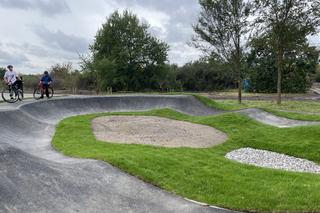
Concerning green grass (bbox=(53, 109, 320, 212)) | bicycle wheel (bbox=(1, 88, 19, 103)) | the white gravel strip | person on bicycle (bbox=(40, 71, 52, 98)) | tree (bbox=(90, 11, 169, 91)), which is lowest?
the white gravel strip

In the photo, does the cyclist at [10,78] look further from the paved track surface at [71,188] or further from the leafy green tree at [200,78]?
the leafy green tree at [200,78]

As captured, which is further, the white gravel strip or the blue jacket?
the blue jacket

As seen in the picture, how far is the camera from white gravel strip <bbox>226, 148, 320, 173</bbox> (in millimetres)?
11297

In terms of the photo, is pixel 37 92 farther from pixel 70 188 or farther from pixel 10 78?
pixel 70 188

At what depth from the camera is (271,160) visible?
12164mm

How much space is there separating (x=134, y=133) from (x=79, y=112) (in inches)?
268

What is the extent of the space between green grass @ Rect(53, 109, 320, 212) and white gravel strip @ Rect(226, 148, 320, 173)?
445mm

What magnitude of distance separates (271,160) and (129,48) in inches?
1464

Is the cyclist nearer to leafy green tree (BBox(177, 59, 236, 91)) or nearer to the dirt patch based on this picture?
the dirt patch

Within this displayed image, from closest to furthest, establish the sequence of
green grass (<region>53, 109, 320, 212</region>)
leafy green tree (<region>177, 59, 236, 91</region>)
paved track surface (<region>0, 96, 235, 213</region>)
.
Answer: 1. paved track surface (<region>0, 96, 235, 213</region>)
2. green grass (<region>53, 109, 320, 212</region>)
3. leafy green tree (<region>177, 59, 236, 91</region>)

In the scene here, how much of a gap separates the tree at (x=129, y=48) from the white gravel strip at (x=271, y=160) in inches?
1367

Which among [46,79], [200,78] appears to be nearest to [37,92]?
[46,79]

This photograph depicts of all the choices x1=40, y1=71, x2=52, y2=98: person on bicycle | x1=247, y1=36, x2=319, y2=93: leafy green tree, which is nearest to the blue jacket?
x1=40, y1=71, x2=52, y2=98: person on bicycle

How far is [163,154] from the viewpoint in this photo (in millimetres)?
10594
